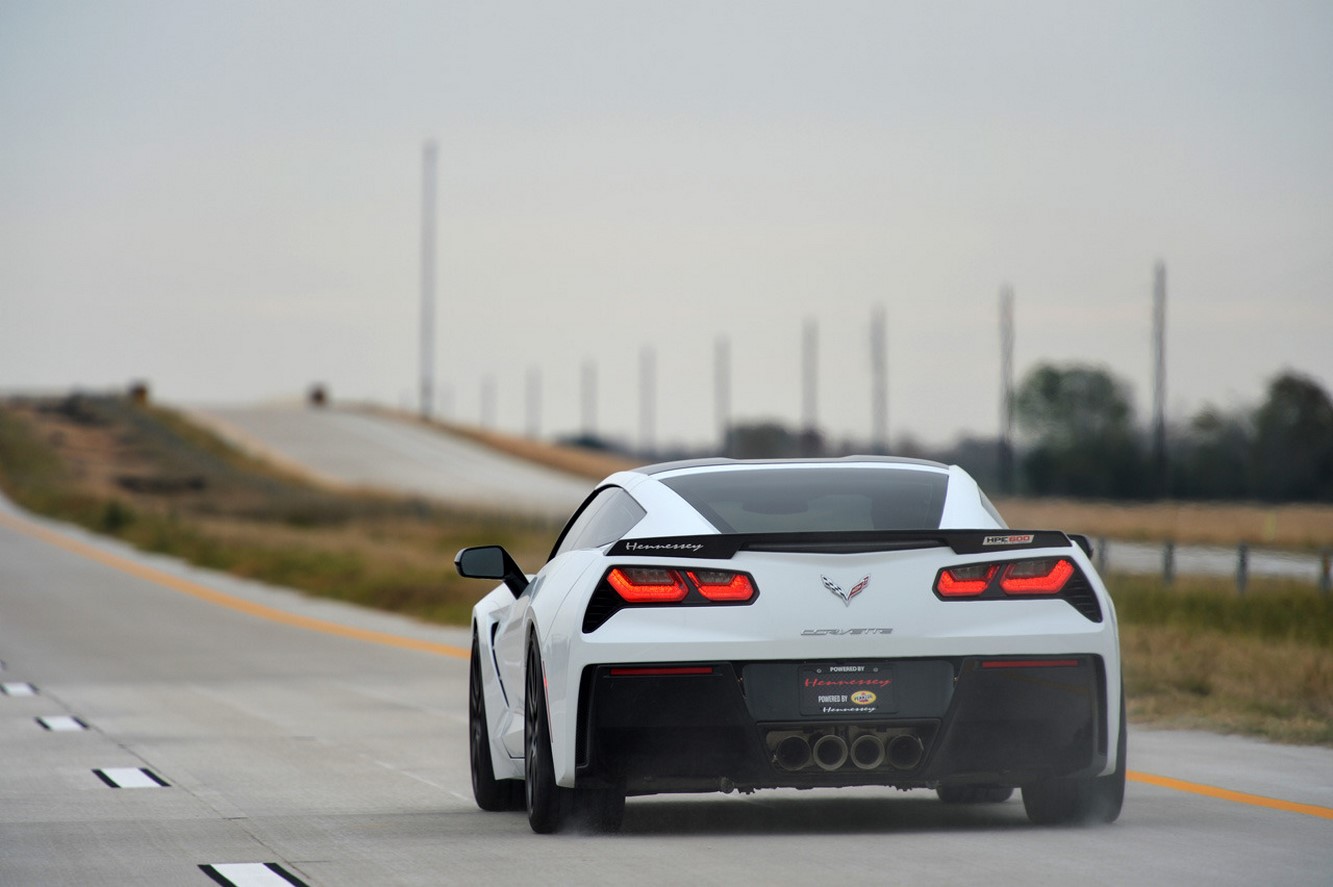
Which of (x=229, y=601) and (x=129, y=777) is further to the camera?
(x=229, y=601)

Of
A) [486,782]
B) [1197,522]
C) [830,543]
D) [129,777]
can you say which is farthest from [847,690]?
[1197,522]

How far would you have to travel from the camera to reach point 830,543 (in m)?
8.66

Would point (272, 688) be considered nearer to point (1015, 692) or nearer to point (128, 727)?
point (128, 727)

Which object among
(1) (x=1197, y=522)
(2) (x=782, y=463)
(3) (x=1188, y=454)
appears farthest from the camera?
(3) (x=1188, y=454)

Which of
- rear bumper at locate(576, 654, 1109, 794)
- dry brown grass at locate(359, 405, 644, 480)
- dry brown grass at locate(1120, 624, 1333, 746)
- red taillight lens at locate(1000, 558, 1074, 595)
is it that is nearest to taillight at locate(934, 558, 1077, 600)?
red taillight lens at locate(1000, 558, 1074, 595)

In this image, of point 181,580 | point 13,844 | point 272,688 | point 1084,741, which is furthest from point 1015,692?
point 181,580

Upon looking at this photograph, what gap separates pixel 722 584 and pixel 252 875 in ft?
6.56

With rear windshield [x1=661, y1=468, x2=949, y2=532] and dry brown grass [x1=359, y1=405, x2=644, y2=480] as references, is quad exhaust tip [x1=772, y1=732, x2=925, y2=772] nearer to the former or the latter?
rear windshield [x1=661, y1=468, x2=949, y2=532]

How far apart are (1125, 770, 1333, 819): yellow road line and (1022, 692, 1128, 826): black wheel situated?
1.30 meters

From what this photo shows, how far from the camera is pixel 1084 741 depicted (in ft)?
28.6

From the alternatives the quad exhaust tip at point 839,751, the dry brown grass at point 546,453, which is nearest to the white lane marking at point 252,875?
the quad exhaust tip at point 839,751

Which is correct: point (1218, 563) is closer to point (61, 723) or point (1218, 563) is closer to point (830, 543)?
point (61, 723)

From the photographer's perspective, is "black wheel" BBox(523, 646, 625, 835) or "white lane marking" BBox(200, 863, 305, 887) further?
"black wheel" BBox(523, 646, 625, 835)

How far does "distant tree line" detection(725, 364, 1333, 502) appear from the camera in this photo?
76.5 m
